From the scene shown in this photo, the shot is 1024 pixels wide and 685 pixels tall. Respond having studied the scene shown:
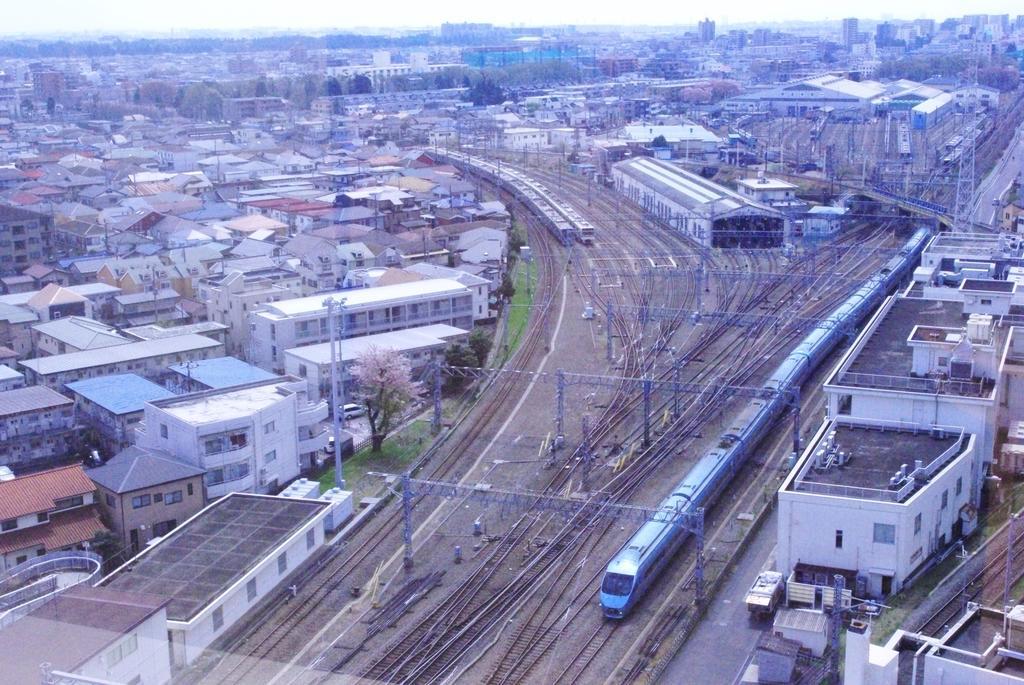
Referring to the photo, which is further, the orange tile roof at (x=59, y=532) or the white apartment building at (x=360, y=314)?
the white apartment building at (x=360, y=314)

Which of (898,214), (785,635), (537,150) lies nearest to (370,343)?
(785,635)

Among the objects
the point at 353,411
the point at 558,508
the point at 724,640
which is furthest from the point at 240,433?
the point at 724,640

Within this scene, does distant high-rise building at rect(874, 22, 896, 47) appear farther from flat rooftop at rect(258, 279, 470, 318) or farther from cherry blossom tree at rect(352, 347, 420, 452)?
cherry blossom tree at rect(352, 347, 420, 452)

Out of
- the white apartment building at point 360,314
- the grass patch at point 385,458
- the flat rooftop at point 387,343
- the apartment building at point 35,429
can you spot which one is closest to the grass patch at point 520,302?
the white apartment building at point 360,314

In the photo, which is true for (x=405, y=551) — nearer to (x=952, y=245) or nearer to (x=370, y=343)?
(x=370, y=343)

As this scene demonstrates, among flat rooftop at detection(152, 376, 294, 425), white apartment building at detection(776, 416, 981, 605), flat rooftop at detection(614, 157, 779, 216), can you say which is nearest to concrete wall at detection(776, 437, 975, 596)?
white apartment building at detection(776, 416, 981, 605)

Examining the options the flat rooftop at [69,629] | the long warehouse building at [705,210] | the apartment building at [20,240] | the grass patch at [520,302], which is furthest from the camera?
the long warehouse building at [705,210]

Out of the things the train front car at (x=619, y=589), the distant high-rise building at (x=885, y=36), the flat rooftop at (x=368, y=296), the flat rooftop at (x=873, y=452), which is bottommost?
the train front car at (x=619, y=589)

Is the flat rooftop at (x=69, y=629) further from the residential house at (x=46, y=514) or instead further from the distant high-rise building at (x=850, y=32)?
the distant high-rise building at (x=850, y=32)
